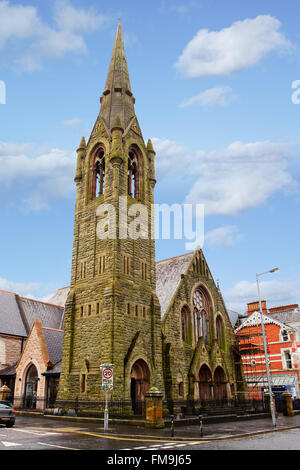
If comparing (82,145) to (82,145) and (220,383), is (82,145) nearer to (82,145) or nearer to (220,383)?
(82,145)

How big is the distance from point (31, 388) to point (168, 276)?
1667 centimetres

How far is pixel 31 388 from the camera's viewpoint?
3566 cm

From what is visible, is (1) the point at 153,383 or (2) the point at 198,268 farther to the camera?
(2) the point at 198,268

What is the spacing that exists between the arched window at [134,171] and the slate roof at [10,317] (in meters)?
20.1

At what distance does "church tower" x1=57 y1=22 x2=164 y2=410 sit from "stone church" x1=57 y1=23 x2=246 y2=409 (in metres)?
0.08

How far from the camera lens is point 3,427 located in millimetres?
20250

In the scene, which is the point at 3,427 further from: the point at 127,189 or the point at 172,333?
the point at 127,189

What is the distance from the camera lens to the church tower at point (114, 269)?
27469mm

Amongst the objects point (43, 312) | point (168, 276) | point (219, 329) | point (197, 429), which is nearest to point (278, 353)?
point (219, 329)

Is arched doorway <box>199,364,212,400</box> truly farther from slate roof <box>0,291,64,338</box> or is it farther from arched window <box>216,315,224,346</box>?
slate roof <box>0,291,64,338</box>

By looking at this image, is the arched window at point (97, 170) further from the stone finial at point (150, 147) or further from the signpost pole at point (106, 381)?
the signpost pole at point (106, 381)

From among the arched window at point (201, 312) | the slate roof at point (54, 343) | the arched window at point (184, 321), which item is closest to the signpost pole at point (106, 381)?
the slate roof at point (54, 343)
